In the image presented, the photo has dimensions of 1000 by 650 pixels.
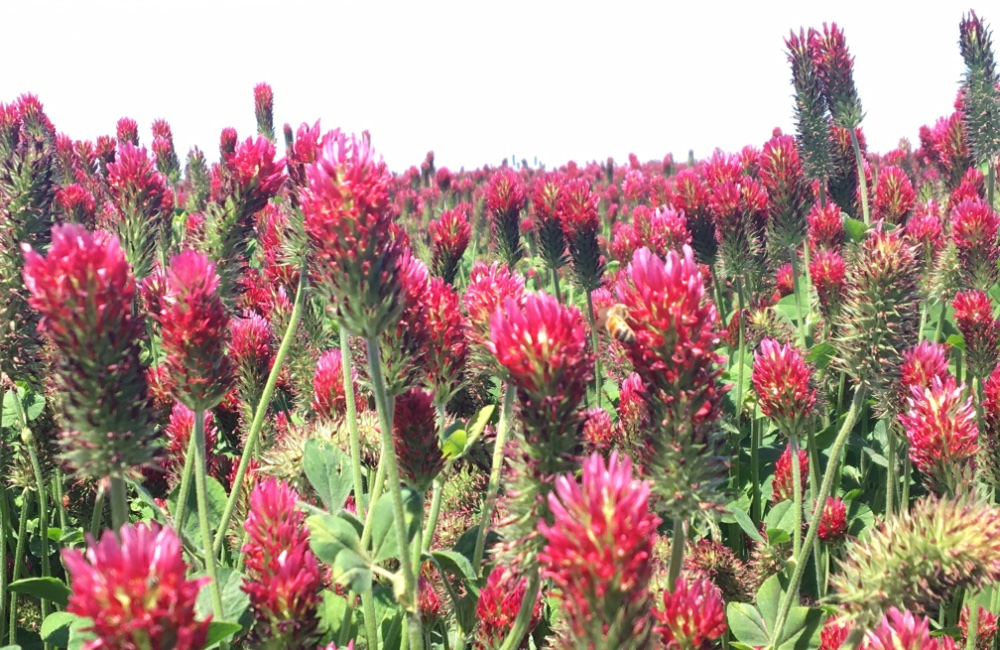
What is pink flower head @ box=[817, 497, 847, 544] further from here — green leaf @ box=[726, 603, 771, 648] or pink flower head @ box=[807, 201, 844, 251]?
pink flower head @ box=[807, 201, 844, 251]

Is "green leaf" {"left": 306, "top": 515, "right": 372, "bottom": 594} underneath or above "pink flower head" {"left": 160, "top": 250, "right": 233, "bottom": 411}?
underneath

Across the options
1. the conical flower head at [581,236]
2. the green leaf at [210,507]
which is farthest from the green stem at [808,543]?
the conical flower head at [581,236]

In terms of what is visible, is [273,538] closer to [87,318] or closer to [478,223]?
[87,318]

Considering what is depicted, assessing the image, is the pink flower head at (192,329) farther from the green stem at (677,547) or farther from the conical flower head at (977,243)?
the conical flower head at (977,243)

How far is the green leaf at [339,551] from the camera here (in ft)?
5.82

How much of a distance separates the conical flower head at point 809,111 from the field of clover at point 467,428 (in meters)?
0.02

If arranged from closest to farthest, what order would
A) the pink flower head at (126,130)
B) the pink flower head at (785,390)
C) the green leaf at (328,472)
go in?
the green leaf at (328,472), the pink flower head at (785,390), the pink flower head at (126,130)

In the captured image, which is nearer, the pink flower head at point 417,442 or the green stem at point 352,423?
the pink flower head at point 417,442

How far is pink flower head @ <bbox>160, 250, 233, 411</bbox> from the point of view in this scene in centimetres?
195

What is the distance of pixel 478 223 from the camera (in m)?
10.2

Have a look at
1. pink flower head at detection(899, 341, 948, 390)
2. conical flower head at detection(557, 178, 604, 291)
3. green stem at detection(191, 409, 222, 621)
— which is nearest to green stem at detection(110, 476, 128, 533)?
green stem at detection(191, 409, 222, 621)

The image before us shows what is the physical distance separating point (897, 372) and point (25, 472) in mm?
3261

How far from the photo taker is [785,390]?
2.81 metres

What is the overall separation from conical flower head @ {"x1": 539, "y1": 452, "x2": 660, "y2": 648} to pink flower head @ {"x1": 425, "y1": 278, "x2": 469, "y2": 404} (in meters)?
0.95
